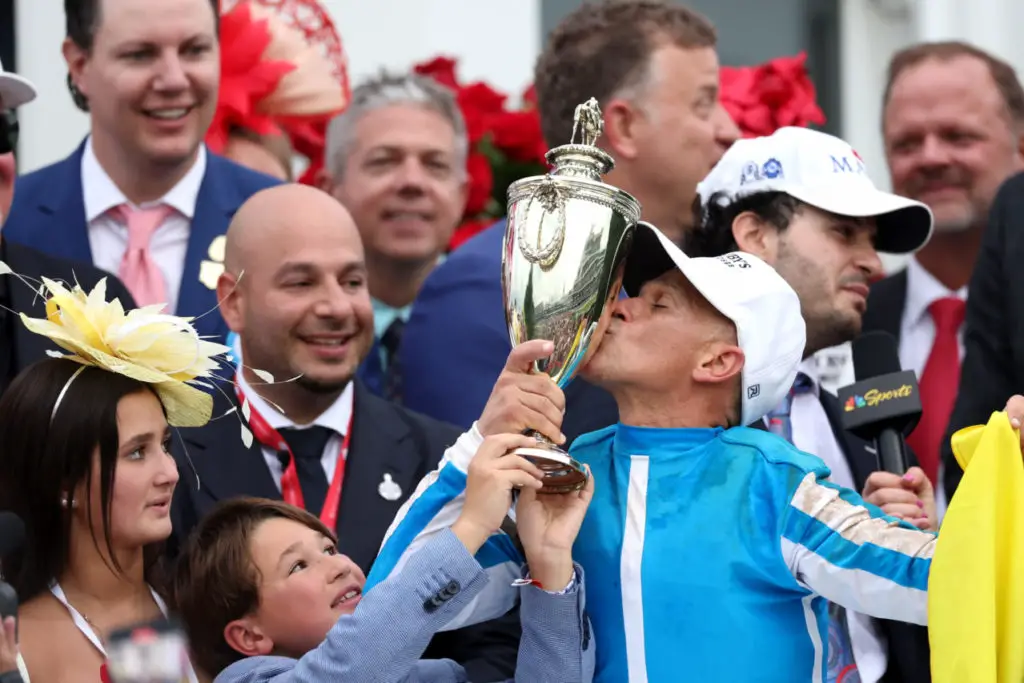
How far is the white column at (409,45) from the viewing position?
8.34 meters

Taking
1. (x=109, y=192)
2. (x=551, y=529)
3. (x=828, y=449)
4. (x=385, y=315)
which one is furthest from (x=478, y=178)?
(x=551, y=529)

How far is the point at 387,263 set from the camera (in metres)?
6.43

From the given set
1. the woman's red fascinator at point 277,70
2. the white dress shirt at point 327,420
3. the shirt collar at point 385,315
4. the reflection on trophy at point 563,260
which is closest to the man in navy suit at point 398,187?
the shirt collar at point 385,315

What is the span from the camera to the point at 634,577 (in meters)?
3.71

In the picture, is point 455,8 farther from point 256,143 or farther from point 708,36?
point 708,36

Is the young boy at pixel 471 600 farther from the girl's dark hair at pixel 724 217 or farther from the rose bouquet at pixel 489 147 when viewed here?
the rose bouquet at pixel 489 147

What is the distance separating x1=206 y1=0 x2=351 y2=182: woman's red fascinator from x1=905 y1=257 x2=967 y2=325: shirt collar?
212 centimetres

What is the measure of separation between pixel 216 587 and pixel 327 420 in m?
0.85

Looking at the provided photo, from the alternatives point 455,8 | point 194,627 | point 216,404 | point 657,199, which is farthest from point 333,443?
point 455,8

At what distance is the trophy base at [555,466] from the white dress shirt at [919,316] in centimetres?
239

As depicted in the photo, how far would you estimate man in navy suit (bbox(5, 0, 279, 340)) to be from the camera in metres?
5.57

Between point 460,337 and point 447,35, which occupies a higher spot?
point 447,35

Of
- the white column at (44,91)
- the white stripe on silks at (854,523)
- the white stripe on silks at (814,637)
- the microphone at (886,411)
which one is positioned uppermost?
the white column at (44,91)

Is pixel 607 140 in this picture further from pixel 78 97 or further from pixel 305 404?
pixel 78 97
